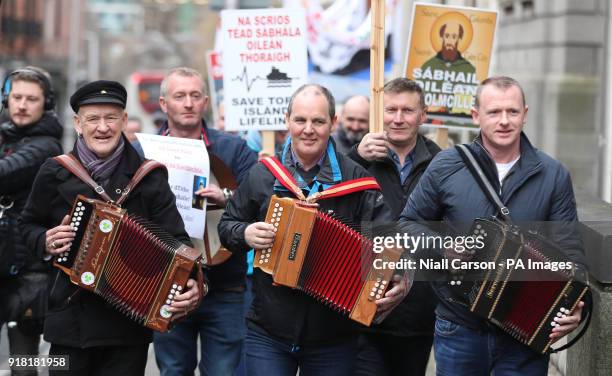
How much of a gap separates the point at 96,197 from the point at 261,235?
34.4 inches

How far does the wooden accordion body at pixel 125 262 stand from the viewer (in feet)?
17.5

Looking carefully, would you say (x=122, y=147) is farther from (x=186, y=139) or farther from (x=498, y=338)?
(x=498, y=338)

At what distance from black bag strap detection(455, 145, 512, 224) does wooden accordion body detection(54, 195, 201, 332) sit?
54.3 inches

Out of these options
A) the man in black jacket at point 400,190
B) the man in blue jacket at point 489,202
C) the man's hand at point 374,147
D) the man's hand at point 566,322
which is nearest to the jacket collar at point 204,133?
the man in black jacket at point 400,190

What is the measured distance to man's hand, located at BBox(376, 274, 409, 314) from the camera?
5242 mm

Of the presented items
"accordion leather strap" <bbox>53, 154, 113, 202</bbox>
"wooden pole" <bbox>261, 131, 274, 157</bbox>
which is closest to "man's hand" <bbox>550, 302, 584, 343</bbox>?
"accordion leather strap" <bbox>53, 154, 113, 202</bbox>

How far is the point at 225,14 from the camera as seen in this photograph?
8.44 meters

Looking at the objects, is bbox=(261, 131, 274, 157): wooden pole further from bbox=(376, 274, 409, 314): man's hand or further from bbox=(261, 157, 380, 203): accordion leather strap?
bbox=(376, 274, 409, 314): man's hand

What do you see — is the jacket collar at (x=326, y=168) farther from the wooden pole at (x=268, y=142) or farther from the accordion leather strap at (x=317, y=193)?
the wooden pole at (x=268, y=142)

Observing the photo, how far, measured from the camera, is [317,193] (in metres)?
5.45

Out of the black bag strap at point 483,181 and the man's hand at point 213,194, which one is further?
the man's hand at point 213,194

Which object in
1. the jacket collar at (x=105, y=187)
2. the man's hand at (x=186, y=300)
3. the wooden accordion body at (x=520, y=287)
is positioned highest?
the jacket collar at (x=105, y=187)

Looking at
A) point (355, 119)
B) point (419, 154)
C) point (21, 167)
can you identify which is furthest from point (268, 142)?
point (419, 154)

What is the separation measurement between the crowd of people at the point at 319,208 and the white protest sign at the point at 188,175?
101 mm
